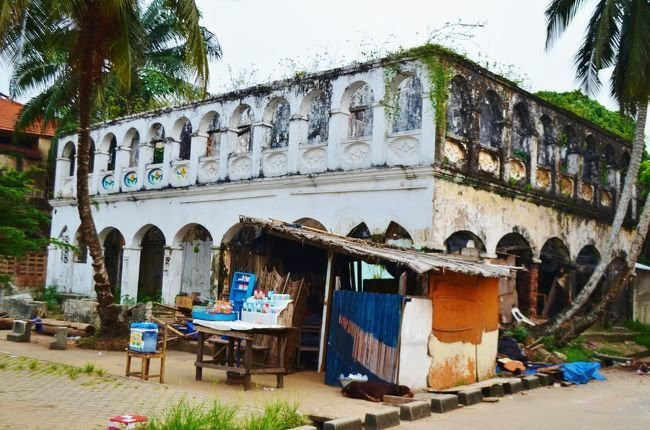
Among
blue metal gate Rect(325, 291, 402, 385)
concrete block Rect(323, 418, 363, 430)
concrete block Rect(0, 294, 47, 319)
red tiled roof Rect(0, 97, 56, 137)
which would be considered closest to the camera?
concrete block Rect(323, 418, 363, 430)

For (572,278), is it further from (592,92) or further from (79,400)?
(79,400)

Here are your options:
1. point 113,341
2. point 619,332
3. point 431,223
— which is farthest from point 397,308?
point 619,332

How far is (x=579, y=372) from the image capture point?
14047mm

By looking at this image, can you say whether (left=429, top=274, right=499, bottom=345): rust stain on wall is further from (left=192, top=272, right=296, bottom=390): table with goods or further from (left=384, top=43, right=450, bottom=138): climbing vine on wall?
(left=384, top=43, right=450, bottom=138): climbing vine on wall

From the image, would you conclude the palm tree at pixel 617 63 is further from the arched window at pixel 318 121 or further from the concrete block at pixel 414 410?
the concrete block at pixel 414 410

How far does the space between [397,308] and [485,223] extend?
584 cm

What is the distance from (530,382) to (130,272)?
1334 centimetres

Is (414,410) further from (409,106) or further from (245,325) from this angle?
(409,106)

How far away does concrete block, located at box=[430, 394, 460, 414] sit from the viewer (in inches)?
400

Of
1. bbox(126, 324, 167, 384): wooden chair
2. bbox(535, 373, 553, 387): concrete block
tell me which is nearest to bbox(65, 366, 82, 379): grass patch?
bbox(126, 324, 167, 384): wooden chair

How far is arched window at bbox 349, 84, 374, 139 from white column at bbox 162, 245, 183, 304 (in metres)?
6.21

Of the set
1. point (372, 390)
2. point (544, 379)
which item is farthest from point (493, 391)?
point (372, 390)

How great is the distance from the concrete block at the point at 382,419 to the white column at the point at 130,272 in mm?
14392

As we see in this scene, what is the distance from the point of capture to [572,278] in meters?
20.1
